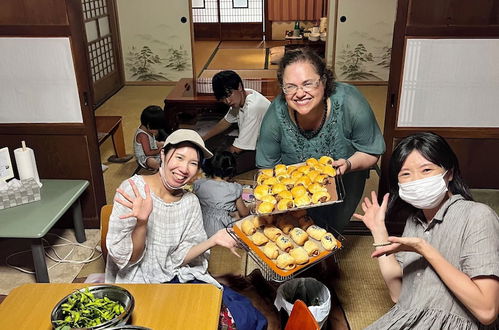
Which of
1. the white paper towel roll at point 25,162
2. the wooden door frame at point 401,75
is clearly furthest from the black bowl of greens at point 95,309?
the wooden door frame at point 401,75

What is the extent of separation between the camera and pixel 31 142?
3705mm

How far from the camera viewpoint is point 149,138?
14.4 feet

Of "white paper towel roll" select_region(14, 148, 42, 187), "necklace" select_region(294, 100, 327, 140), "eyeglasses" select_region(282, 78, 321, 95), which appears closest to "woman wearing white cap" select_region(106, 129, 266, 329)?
"eyeglasses" select_region(282, 78, 321, 95)

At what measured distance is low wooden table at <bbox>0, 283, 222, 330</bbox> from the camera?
1.79m

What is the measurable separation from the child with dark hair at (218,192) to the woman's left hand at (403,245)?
1535 mm

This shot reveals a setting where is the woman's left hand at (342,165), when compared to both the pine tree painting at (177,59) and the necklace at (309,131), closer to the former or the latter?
the necklace at (309,131)

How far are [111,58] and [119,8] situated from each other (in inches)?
33.5

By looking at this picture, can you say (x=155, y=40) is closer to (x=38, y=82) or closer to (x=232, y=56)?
(x=232, y=56)

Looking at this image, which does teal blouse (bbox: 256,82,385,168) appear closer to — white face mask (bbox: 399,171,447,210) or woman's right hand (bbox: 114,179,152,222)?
white face mask (bbox: 399,171,447,210)

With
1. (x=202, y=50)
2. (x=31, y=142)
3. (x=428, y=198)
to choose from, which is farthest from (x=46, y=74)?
(x=202, y=50)

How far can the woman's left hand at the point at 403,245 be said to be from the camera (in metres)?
1.73

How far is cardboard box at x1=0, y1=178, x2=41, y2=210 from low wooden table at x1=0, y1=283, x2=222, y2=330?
1.36 metres

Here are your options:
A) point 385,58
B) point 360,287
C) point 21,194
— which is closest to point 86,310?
point 21,194

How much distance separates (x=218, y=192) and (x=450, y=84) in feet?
6.04
